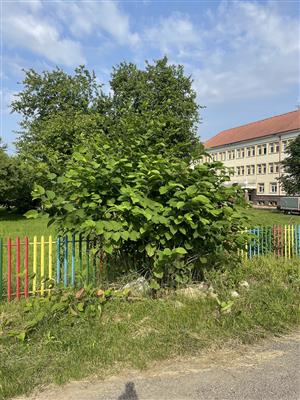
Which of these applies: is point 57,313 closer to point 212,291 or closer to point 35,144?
point 212,291

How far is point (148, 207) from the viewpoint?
16.5ft

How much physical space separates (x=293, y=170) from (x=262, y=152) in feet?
111

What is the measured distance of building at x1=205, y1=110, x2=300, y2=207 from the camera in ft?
195

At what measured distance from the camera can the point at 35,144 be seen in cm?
3048

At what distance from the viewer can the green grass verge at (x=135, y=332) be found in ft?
11.9

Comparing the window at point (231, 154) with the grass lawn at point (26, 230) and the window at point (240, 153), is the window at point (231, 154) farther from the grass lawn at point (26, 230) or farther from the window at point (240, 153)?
the grass lawn at point (26, 230)

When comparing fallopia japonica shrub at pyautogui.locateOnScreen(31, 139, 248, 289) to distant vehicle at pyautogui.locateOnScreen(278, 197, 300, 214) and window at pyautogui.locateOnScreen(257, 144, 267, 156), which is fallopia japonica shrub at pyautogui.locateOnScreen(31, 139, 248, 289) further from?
window at pyautogui.locateOnScreen(257, 144, 267, 156)

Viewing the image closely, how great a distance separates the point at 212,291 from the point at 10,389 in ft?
9.92

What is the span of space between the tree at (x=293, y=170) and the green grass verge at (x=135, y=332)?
89.9 feet

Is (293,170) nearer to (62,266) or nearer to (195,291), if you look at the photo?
(195,291)


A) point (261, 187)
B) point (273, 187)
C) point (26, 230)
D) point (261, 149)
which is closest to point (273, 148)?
point (261, 149)

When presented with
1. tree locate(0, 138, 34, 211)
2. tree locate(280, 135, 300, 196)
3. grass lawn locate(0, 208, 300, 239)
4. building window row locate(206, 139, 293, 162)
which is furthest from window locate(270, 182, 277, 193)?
tree locate(0, 138, 34, 211)

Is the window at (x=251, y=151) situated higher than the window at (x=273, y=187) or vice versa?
the window at (x=251, y=151)

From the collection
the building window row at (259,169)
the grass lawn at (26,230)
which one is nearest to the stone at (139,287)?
the grass lawn at (26,230)
